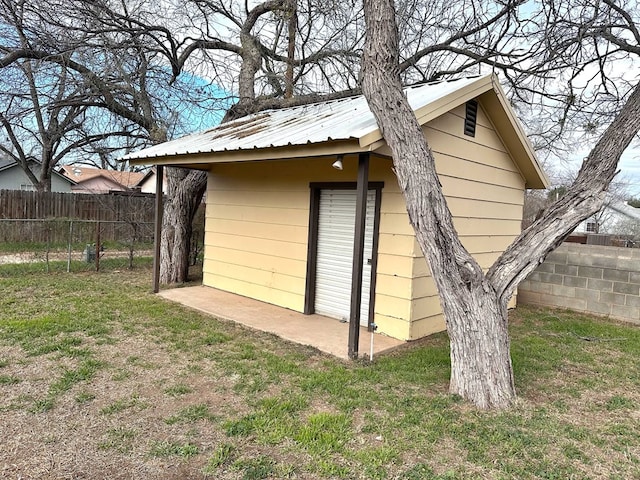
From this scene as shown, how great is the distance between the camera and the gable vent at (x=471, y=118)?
5.87 meters

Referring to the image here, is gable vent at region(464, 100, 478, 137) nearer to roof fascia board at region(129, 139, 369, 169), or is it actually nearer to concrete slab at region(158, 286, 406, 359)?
roof fascia board at region(129, 139, 369, 169)

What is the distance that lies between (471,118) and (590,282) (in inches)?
144

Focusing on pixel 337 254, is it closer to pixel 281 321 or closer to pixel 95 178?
pixel 281 321

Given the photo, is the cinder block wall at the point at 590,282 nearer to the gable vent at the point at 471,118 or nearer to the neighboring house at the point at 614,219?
the gable vent at the point at 471,118

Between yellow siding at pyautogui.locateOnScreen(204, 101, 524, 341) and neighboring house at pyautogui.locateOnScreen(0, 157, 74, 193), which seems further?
neighboring house at pyautogui.locateOnScreen(0, 157, 74, 193)

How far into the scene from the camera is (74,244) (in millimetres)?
11070

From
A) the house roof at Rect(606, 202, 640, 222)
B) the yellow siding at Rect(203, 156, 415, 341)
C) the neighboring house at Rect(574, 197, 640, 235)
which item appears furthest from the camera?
the house roof at Rect(606, 202, 640, 222)

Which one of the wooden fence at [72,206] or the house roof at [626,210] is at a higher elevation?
the house roof at [626,210]

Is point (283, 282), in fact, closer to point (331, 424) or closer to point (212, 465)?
point (331, 424)

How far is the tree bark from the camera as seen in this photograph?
11.4 feet

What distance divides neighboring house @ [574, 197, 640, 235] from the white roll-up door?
79.2 feet

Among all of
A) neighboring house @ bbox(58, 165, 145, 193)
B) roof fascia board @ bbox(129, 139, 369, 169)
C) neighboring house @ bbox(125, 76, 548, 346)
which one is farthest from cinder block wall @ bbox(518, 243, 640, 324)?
neighboring house @ bbox(58, 165, 145, 193)

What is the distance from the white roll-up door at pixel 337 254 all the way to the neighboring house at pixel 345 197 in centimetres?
2

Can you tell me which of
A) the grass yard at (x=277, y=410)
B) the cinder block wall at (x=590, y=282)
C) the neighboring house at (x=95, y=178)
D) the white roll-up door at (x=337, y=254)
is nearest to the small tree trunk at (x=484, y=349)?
the grass yard at (x=277, y=410)
